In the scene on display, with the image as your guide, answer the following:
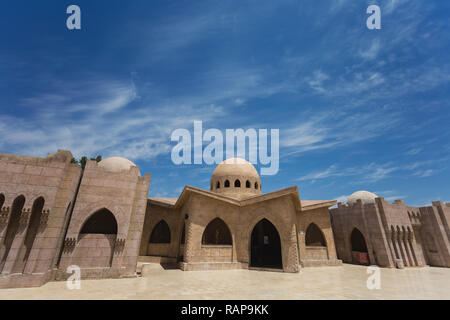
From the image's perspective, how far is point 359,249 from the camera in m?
20.9

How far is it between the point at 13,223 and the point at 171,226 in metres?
11.3

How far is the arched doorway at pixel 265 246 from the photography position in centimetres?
1709

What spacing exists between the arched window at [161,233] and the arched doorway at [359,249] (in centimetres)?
1769

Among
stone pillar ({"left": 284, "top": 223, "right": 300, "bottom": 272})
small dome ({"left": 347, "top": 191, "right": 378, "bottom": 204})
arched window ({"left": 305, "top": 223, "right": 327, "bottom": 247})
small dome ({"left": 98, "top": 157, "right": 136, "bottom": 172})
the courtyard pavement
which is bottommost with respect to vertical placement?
the courtyard pavement

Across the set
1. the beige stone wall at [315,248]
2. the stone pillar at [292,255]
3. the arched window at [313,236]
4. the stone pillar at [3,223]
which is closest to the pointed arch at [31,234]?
the stone pillar at [3,223]

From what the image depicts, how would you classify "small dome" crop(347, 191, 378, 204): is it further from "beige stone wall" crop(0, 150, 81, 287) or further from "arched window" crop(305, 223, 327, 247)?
"beige stone wall" crop(0, 150, 81, 287)

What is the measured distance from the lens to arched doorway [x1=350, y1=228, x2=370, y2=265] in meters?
17.6

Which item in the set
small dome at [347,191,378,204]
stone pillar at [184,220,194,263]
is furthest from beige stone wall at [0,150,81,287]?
small dome at [347,191,378,204]

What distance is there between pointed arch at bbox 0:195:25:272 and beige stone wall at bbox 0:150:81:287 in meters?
0.14

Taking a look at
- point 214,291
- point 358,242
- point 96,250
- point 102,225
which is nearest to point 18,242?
point 96,250

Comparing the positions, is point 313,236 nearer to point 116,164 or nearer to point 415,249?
point 415,249
